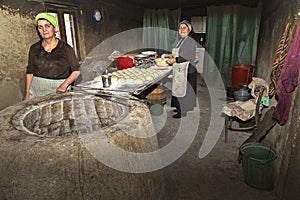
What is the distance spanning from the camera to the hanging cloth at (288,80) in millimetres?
2283

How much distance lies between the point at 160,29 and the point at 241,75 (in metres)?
3.87

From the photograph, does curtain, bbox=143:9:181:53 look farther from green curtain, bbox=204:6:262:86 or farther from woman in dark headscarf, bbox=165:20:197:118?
woman in dark headscarf, bbox=165:20:197:118

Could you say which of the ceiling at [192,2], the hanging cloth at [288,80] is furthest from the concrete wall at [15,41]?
the hanging cloth at [288,80]

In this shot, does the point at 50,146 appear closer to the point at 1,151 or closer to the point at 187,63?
the point at 1,151

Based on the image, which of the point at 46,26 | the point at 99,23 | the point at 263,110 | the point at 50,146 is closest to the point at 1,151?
the point at 50,146

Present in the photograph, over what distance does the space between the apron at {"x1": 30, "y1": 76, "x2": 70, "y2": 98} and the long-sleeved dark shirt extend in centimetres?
6

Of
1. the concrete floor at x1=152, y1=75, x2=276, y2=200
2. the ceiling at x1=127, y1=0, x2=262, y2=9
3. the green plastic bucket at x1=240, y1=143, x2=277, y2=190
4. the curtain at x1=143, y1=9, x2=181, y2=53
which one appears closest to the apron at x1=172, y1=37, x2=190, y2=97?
the concrete floor at x1=152, y1=75, x2=276, y2=200

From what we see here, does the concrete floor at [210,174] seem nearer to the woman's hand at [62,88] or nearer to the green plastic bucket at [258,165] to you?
the green plastic bucket at [258,165]

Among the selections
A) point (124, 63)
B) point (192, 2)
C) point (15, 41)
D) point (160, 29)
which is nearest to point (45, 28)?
point (15, 41)

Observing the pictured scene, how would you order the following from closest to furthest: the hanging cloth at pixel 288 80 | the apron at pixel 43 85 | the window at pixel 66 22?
1. the hanging cloth at pixel 288 80
2. the apron at pixel 43 85
3. the window at pixel 66 22

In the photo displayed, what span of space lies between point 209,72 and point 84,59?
4.79 m

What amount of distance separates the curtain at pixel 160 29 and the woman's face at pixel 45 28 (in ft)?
19.9

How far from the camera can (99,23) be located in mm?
5824

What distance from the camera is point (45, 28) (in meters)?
2.73
